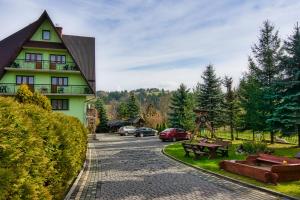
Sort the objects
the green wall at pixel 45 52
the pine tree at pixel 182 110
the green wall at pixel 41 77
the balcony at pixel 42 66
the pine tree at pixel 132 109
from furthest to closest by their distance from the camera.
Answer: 1. the pine tree at pixel 132 109
2. the pine tree at pixel 182 110
3. the green wall at pixel 45 52
4. the green wall at pixel 41 77
5. the balcony at pixel 42 66

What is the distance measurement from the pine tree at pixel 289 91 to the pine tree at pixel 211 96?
1333 centimetres

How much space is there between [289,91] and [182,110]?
2250 cm

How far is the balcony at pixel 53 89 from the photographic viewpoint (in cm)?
3419

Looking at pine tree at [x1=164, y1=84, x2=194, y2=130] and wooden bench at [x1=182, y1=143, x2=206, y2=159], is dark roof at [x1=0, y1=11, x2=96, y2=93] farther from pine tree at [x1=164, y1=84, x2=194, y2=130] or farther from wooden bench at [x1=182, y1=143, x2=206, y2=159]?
wooden bench at [x1=182, y1=143, x2=206, y2=159]

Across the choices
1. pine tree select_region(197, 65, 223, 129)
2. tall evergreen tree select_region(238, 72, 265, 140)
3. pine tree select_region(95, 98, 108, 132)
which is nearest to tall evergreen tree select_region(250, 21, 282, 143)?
tall evergreen tree select_region(238, 72, 265, 140)

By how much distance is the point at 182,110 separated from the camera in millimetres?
45750

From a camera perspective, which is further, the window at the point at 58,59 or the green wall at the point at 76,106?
the green wall at the point at 76,106

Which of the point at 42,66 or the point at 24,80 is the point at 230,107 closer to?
the point at 42,66

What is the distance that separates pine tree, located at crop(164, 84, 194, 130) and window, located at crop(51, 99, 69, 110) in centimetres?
1570

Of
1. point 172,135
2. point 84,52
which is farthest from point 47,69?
point 172,135

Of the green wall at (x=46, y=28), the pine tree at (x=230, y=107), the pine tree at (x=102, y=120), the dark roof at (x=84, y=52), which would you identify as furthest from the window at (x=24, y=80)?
the pine tree at (x=102, y=120)

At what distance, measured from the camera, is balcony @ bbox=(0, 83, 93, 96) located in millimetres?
34188

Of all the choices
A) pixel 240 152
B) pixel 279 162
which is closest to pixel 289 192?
pixel 279 162

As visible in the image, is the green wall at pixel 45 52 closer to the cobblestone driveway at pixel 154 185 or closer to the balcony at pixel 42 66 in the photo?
the balcony at pixel 42 66
